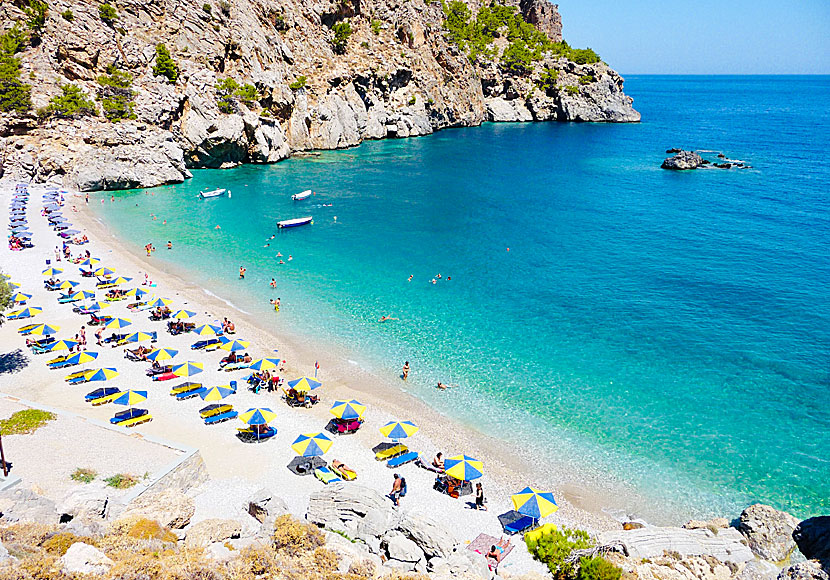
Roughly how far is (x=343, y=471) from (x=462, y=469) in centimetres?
475

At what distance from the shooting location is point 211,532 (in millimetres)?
14203

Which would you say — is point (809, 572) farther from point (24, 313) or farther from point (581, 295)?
point (24, 313)

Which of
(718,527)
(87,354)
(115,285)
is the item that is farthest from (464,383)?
(115,285)

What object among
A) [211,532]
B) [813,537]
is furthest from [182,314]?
[813,537]

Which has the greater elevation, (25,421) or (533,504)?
(25,421)

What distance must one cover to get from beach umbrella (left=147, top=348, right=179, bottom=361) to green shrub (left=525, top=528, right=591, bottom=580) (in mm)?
20439

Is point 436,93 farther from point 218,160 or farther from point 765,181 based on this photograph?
A: point 765,181

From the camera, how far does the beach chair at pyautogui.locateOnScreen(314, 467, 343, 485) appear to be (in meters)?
20.1

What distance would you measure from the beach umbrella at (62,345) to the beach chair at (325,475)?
56.6 ft

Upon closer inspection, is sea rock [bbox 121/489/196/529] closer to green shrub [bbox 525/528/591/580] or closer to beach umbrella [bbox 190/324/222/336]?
green shrub [bbox 525/528/591/580]

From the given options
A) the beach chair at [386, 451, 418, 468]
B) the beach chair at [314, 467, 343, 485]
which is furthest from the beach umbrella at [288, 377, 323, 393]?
the beach chair at [386, 451, 418, 468]

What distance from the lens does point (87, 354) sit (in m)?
27.7

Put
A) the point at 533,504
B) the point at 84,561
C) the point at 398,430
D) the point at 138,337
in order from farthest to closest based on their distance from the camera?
the point at 138,337 → the point at 398,430 → the point at 533,504 → the point at 84,561

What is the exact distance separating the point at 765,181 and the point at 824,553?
7682 centimetres
